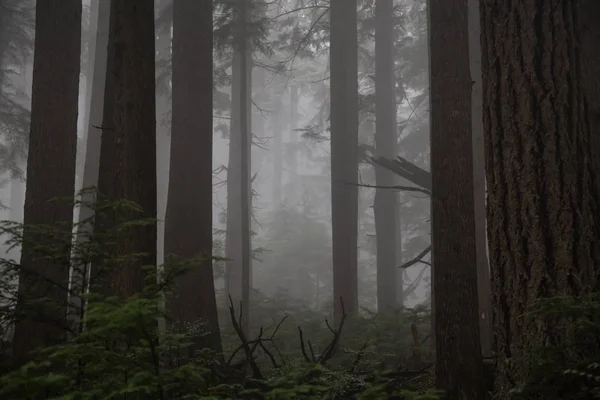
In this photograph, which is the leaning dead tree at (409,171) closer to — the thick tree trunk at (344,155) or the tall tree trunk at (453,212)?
the tall tree trunk at (453,212)

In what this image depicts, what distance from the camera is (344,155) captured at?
44.5 feet

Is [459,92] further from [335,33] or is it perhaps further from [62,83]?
[335,33]

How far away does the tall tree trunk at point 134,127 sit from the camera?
4.93 metres

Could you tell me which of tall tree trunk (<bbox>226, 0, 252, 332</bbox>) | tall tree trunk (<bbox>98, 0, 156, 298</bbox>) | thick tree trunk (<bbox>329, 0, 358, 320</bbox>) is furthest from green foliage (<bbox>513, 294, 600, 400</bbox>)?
tall tree trunk (<bbox>226, 0, 252, 332</bbox>)

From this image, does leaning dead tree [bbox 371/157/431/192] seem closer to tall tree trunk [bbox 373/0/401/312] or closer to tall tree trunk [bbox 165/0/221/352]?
tall tree trunk [bbox 165/0/221/352]

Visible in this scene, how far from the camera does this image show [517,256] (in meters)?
3.64

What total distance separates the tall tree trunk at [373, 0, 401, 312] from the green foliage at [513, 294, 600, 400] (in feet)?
42.1

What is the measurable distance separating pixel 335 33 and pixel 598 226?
38.3ft

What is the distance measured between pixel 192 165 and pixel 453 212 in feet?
17.0

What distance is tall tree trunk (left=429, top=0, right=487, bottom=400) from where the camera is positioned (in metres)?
5.28

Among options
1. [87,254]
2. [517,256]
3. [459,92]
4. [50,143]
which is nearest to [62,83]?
[50,143]

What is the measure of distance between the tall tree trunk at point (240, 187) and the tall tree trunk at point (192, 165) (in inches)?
166

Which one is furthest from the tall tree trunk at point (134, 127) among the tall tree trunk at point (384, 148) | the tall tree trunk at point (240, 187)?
the tall tree trunk at point (384, 148)

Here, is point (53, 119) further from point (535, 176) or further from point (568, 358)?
point (568, 358)
